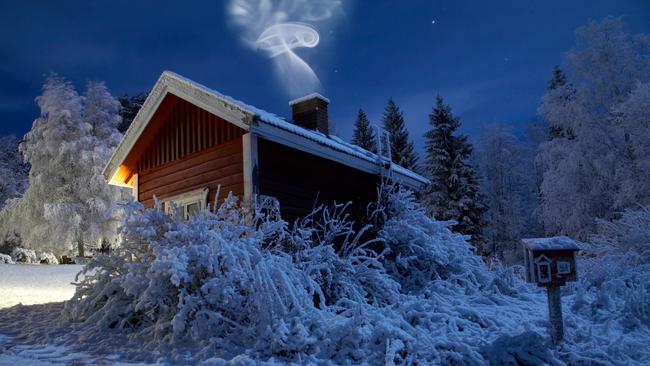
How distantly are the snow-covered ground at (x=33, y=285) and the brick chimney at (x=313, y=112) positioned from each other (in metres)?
6.83

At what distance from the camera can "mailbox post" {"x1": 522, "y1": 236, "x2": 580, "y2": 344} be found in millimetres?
5150

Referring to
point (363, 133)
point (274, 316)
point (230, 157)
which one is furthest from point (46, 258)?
point (363, 133)

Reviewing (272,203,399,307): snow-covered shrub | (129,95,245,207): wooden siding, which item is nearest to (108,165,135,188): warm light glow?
(129,95,245,207): wooden siding

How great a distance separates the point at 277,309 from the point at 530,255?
9.51 feet

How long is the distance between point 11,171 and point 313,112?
2932 cm

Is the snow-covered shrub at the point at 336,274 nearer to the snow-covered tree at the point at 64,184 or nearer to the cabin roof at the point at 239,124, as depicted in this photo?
the cabin roof at the point at 239,124

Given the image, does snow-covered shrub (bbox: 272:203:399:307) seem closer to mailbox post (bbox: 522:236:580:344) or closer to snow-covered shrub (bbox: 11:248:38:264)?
mailbox post (bbox: 522:236:580:344)

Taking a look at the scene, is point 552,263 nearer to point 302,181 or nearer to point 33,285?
point 302,181

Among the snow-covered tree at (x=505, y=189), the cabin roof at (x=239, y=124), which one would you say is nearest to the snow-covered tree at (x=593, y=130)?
the snow-covered tree at (x=505, y=189)

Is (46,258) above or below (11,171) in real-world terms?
below

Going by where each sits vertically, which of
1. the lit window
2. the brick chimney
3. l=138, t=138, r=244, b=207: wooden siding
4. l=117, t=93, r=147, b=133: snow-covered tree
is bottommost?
the lit window

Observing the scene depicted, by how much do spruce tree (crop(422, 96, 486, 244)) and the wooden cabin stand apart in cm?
1049

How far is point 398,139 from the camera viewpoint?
2889 cm

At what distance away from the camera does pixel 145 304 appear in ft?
17.6
